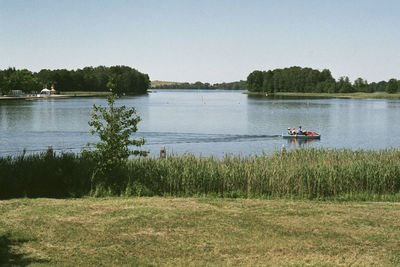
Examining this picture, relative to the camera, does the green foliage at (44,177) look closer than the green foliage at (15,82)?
Yes

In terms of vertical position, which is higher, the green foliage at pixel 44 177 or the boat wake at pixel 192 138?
the green foliage at pixel 44 177

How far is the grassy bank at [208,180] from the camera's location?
565 inches

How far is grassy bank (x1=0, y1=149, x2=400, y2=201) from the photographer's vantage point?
565 inches

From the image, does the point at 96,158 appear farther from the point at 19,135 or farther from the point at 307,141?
the point at 19,135

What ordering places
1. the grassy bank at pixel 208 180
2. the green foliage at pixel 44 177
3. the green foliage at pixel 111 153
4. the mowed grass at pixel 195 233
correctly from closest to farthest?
the mowed grass at pixel 195 233
the green foliage at pixel 44 177
the grassy bank at pixel 208 180
the green foliage at pixel 111 153

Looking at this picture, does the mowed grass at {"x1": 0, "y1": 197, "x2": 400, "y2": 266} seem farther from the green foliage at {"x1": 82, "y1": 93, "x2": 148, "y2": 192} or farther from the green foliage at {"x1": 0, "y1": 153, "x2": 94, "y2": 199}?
the green foliage at {"x1": 82, "y1": 93, "x2": 148, "y2": 192}

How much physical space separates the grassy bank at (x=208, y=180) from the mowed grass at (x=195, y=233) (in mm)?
1931

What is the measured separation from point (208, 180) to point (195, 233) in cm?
552

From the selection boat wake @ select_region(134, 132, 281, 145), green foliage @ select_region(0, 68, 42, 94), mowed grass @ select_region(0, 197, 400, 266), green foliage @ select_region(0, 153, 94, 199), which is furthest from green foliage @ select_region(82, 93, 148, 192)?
green foliage @ select_region(0, 68, 42, 94)

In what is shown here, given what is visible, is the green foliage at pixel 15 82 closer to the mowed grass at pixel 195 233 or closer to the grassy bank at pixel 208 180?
the grassy bank at pixel 208 180

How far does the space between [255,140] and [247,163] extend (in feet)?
103

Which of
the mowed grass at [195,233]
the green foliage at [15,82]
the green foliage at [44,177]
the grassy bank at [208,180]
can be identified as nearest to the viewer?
the mowed grass at [195,233]

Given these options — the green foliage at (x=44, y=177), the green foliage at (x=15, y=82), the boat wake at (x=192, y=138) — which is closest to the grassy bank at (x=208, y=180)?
the green foliage at (x=44, y=177)

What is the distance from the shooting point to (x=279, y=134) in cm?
5262
